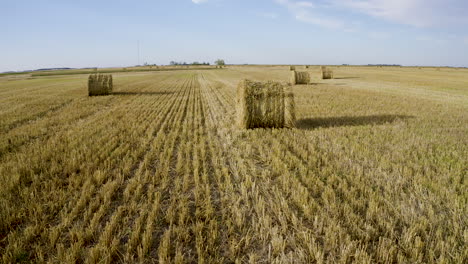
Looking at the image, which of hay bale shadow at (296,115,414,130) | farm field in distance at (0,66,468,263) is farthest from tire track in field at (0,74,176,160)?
hay bale shadow at (296,115,414,130)

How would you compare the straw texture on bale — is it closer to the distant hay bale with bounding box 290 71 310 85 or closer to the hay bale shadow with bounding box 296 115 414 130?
the distant hay bale with bounding box 290 71 310 85

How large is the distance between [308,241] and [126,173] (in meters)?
Result: 3.61

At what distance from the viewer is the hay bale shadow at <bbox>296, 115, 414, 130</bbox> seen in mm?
8528

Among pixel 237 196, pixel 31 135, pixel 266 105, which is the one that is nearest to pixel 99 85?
pixel 31 135

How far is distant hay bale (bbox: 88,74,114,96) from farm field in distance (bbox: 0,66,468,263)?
10.8m

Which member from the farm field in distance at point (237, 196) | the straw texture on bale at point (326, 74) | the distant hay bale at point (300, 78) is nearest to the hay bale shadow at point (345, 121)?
the farm field in distance at point (237, 196)

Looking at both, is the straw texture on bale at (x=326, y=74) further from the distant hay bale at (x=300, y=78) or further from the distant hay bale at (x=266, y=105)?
the distant hay bale at (x=266, y=105)

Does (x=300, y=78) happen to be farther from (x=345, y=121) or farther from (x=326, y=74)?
(x=345, y=121)

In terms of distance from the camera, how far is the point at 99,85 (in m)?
17.9

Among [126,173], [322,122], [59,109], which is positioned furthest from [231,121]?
[59,109]

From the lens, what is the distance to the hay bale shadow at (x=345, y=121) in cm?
853

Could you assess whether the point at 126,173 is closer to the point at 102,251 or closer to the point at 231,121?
the point at 102,251

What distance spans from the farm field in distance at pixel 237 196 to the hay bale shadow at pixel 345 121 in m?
0.66

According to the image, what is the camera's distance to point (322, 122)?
9.03m
